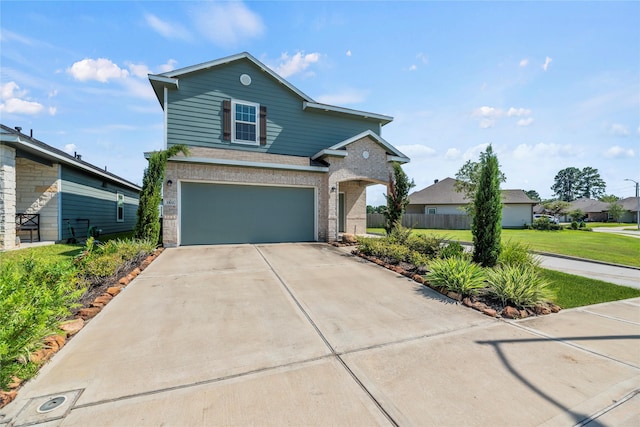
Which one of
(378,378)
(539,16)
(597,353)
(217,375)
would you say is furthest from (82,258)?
(539,16)

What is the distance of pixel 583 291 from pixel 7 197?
15.6 metres

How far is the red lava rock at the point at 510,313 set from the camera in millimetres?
4109

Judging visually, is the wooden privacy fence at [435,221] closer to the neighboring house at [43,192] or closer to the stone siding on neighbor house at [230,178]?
the stone siding on neighbor house at [230,178]

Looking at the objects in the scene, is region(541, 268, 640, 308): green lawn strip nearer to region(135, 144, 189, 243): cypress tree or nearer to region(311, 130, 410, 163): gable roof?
region(311, 130, 410, 163): gable roof

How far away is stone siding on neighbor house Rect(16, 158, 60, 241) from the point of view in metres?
10.0

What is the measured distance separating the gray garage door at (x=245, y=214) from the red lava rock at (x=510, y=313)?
7501 mm

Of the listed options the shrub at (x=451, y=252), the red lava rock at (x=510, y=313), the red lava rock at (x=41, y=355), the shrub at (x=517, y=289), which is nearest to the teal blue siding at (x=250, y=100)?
the shrub at (x=451, y=252)

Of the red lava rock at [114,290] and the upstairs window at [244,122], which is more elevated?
the upstairs window at [244,122]

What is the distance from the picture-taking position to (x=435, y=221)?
25.1 m

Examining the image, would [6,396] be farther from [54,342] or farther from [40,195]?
[40,195]

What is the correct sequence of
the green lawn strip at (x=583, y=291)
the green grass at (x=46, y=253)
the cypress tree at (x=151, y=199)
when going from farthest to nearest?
the cypress tree at (x=151, y=199)
the green grass at (x=46, y=253)
the green lawn strip at (x=583, y=291)

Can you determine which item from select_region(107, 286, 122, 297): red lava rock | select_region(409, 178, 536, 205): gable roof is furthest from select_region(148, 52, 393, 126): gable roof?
select_region(409, 178, 536, 205): gable roof

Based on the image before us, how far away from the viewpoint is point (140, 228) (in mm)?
8156

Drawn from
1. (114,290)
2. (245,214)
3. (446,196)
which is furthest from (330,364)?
(446,196)
